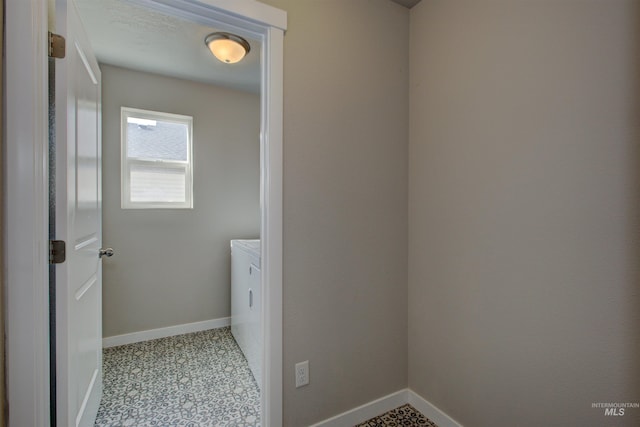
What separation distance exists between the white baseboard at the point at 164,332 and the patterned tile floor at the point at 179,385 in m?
0.05

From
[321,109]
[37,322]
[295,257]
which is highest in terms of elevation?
[321,109]

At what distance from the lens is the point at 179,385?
2.08 metres

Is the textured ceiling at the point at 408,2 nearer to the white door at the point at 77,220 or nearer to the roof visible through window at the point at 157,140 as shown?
the white door at the point at 77,220

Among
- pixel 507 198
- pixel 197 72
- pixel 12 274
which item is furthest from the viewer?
pixel 197 72

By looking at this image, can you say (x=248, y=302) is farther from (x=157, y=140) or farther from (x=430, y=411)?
(x=157, y=140)

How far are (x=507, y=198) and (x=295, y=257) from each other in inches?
40.3

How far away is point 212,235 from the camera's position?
10.1 ft

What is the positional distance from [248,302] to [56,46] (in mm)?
1812

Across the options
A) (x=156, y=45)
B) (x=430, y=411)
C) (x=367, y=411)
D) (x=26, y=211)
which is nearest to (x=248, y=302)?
(x=367, y=411)

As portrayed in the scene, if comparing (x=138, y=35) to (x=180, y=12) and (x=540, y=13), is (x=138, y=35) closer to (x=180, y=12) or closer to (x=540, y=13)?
(x=180, y=12)

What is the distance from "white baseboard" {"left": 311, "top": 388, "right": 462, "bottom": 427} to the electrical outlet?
248 millimetres

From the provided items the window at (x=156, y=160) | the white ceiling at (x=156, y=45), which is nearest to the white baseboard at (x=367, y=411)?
the window at (x=156, y=160)

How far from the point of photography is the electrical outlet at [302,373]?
153 cm

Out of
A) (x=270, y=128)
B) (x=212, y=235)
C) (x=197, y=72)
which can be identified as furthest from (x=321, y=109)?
(x=212, y=235)
